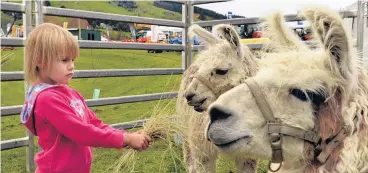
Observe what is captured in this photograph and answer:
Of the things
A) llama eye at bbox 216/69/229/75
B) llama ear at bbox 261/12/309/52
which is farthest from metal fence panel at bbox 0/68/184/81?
llama ear at bbox 261/12/309/52

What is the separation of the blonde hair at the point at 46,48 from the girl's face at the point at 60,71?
0.08 feet

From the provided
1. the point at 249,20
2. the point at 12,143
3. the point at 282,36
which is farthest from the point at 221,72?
the point at 249,20

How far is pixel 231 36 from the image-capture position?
148 inches

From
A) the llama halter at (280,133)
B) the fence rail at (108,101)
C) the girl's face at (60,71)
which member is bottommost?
the fence rail at (108,101)

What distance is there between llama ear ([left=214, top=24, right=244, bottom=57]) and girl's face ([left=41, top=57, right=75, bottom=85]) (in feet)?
5.01

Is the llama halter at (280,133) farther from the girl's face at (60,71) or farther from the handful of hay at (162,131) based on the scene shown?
the girl's face at (60,71)

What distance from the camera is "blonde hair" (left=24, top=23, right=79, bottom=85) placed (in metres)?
2.47

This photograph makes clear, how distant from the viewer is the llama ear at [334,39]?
176cm

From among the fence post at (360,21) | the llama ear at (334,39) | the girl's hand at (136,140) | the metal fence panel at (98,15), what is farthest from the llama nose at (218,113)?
the fence post at (360,21)

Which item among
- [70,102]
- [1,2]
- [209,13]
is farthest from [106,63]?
[70,102]

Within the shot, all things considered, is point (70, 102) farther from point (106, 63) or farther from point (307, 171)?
point (106, 63)

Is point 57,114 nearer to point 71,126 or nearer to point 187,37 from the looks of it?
point 71,126

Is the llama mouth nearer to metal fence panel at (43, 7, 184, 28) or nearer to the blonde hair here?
the blonde hair

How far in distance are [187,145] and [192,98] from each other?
1.65 feet
